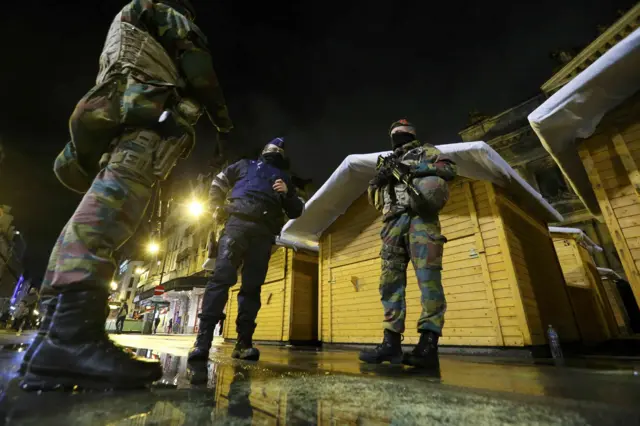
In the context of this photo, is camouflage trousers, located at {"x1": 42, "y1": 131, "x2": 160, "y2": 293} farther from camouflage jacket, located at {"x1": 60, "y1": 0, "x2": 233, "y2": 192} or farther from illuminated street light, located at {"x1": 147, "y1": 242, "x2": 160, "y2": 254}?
illuminated street light, located at {"x1": 147, "y1": 242, "x2": 160, "y2": 254}

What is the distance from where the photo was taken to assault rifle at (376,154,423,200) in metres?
2.69

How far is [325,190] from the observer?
7105 mm

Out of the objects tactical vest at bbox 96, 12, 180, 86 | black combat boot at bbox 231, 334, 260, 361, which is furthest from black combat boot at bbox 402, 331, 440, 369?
tactical vest at bbox 96, 12, 180, 86

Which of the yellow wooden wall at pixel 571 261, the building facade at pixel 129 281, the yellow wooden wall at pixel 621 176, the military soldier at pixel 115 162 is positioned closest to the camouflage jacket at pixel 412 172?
the military soldier at pixel 115 162

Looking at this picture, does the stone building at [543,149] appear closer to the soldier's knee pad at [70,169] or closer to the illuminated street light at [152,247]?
the illuminated street light at [152,247]

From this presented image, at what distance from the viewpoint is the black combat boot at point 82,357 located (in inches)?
43.1

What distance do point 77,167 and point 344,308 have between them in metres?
6.12

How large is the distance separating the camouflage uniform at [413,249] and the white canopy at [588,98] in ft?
8.12

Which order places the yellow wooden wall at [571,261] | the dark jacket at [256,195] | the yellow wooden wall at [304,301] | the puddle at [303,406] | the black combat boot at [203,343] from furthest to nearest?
the yellow wooden wall at [304,301], the yellow wooden wall at [571,261], the dark jacket at [256,195], the black combat boot at [203,343], the puddle at [303,406]

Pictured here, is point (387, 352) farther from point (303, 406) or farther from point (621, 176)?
point (621, 176)

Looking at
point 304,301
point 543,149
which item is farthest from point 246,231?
point 543,149

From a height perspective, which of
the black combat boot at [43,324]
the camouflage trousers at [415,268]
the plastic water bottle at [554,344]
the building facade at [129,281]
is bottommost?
the plastic water bottle at [554,344]

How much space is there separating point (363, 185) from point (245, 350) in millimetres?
5268

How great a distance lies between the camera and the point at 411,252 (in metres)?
2.58
